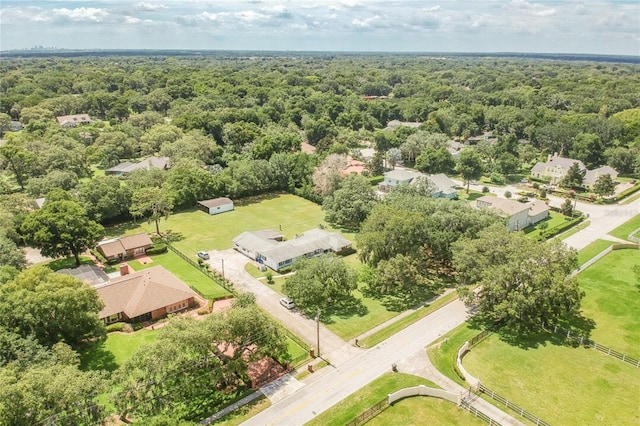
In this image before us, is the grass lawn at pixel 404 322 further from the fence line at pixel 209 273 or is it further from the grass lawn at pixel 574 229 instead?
the grass lawn at pixel 574 229

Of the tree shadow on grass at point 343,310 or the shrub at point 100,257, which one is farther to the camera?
the shrub at point 100,257

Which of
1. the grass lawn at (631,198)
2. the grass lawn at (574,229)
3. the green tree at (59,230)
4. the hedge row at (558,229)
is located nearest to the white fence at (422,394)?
the hedge row at (558,229)

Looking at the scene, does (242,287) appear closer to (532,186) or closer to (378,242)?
(378,242)

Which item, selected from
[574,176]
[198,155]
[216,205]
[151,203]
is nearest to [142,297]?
[151,203]

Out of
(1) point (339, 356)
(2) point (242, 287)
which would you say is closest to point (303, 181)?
(2) point (242, 287)

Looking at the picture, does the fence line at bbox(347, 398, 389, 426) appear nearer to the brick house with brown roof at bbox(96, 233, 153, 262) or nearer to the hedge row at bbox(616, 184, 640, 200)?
the brick house with brown roof at bbox(96, 233, 153, 262)

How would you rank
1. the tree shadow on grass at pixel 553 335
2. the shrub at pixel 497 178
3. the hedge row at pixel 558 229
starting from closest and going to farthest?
the tree shadow on grass at pixel 553 335 < the hedge row at pixel 558 229 < the shrub at pixel 497 178

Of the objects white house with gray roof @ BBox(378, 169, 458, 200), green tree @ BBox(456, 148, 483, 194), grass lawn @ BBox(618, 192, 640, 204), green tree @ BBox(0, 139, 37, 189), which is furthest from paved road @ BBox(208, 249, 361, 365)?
grass lawn @ BBox(618, 192, 640, 204)
